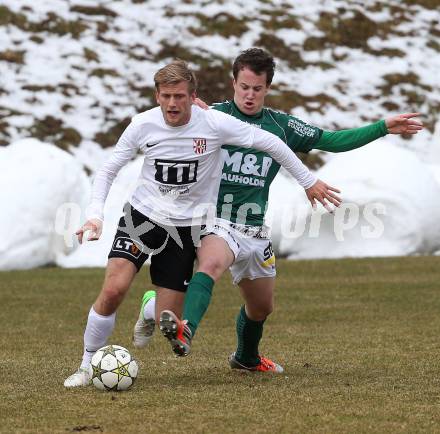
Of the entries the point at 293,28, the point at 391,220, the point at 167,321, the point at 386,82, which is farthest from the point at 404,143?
the point at 167,321

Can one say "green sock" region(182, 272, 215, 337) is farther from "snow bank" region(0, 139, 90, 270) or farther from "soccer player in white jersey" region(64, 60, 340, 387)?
"snow bank" region(0, 139, 90, 270)


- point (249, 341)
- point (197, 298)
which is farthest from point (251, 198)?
point (249, 341)

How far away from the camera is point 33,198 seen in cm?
1616

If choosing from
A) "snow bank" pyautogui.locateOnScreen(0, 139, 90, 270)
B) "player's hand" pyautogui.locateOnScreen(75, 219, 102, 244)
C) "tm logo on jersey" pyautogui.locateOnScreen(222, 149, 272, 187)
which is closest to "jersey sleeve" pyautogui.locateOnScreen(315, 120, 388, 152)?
"tm logo on jersey" pyautogui.locateOnScreen(222, 149, 272, 187)

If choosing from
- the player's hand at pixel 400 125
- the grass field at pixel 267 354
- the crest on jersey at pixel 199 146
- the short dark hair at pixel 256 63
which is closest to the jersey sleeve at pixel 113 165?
the crest on jersey at pixel 199 146

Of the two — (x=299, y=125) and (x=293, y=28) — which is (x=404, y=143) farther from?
(x=299, y=125)

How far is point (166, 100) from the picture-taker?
7.13 metres

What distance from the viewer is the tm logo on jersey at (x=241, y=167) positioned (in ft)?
25.0

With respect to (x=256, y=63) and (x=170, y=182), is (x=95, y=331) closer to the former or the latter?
(x=170, y=182)

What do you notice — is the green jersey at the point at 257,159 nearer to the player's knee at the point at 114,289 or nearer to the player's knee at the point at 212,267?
the player's knee at the point at 212,267

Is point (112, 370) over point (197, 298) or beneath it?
beneath

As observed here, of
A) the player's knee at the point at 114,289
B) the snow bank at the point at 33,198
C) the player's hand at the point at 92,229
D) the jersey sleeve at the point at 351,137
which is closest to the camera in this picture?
the player's hand at the point at 92,229

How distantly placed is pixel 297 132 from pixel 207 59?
16.7 m

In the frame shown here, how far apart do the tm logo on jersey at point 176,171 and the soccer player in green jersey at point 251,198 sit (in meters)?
0.36
